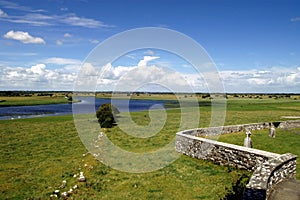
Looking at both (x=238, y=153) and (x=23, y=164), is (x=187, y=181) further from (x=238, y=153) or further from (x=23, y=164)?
(x=23, y=164)

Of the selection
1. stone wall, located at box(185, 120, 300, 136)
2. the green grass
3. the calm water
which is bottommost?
the calm water

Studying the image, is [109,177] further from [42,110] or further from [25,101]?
[25,101]

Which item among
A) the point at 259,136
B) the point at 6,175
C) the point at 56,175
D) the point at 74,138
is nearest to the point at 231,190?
the point at 56,175

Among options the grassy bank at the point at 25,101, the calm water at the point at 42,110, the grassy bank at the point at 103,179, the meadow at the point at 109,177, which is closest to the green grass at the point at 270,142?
the meadow at the point at 109,177

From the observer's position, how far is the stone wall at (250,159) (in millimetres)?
9133

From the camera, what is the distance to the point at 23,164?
57.3 ft

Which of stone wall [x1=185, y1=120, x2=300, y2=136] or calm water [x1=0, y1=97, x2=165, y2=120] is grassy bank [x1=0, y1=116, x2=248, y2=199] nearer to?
stone wall [x1=185, y1=120, x2=300, y2=136]

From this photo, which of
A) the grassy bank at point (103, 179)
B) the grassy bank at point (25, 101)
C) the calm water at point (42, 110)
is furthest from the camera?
the grassy bank at point (25, 101)

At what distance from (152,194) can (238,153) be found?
17.5 feet

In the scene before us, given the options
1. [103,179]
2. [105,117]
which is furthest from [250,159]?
[105,117]

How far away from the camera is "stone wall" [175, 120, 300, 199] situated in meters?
9.13

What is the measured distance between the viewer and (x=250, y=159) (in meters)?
13.4

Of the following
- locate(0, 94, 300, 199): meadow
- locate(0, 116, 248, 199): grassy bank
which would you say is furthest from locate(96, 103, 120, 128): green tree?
locate(0, 116, 248, 199): grassy bank

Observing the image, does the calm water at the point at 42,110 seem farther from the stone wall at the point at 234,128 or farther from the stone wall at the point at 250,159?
the stone wall at the point at 250,159
